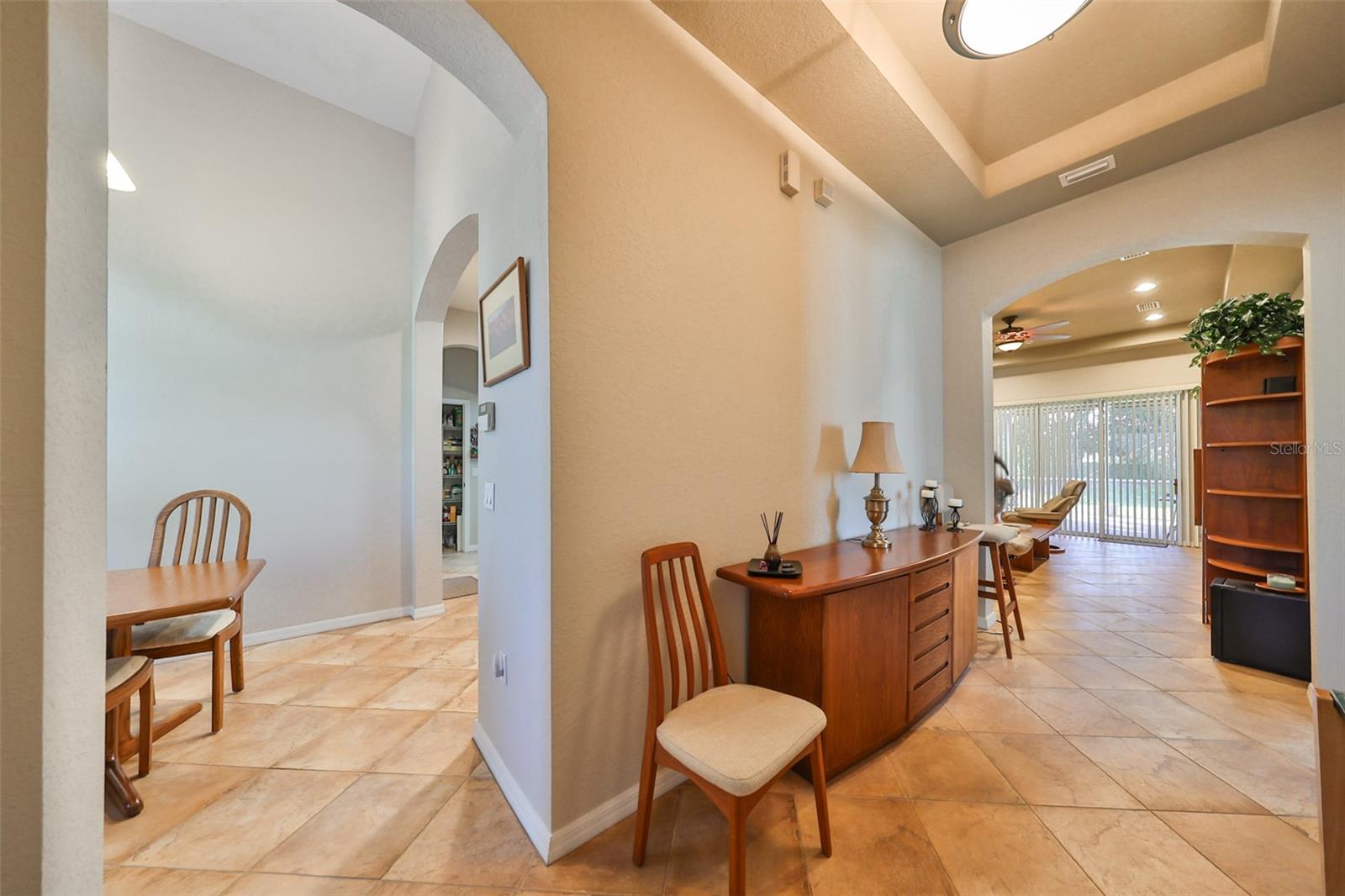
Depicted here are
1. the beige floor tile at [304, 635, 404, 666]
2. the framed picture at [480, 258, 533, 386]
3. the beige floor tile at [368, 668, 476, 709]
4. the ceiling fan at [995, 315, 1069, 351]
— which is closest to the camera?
the framed picture at [480, 258, 533, 386]

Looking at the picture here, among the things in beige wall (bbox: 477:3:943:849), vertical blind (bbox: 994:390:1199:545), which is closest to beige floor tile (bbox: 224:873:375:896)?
beige wall (bbox: 477:3:943:849)

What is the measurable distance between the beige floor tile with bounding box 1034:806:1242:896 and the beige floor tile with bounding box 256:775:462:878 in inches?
85.7

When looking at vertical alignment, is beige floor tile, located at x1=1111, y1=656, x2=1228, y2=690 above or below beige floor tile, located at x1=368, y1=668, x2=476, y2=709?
below

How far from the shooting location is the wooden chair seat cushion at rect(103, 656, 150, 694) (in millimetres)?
1509

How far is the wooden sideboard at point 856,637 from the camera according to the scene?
175 cm

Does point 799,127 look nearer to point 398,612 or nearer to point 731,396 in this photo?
point 731,396

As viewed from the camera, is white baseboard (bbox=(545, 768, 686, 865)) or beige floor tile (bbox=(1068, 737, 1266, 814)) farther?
beige floor tile (bbox=(1068, 737, 1266, 814))

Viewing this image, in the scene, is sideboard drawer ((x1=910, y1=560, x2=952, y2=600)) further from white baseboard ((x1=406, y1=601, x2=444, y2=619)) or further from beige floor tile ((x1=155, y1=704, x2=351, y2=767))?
white baseboard ((x1=406, y1=601, x2=444, y2=619))

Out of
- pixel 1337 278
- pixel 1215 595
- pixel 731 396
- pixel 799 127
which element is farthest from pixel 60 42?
pixel 1215 595

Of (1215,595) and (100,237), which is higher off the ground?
(100,237)

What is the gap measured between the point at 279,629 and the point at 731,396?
11.6 feet

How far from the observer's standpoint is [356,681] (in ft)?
8.52

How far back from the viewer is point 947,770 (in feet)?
6.16

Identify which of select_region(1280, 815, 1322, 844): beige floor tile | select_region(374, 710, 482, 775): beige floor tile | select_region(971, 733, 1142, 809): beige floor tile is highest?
select_region(1280, 815, 1322, 844): beige floor tile
